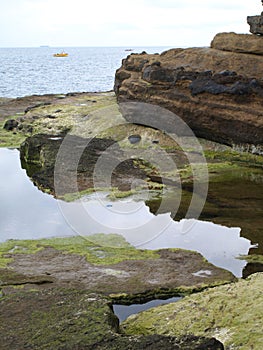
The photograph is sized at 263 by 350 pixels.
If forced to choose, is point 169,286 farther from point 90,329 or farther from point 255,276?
point 90,329

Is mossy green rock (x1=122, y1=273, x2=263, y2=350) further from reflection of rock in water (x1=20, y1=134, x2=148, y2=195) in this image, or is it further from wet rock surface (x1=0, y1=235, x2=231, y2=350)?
Result: reflection of rock in water (x1=20, y1=134, x2=148, y2=195)

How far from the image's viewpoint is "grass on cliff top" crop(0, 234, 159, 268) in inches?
533

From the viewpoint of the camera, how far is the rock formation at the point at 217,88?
74.5ft

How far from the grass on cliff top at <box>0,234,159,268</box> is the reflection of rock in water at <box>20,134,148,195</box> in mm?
4693

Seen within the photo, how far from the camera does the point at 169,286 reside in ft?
38.5

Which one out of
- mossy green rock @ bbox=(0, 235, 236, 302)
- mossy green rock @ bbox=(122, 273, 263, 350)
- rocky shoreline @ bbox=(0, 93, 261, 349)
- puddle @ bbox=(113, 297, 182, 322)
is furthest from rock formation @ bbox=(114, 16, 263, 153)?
mossy green rock @ bbox=(122, 273, 263, 350)

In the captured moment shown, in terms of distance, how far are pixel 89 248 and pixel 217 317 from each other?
541 centimetres

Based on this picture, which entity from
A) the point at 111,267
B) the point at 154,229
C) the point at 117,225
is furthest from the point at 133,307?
the point at 117,225

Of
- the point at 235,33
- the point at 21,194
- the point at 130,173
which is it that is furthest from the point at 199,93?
the point at 21,194

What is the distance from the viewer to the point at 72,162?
74.6 feet

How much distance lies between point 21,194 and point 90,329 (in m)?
11.6

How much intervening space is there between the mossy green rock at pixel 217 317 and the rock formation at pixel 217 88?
1295 centimetres

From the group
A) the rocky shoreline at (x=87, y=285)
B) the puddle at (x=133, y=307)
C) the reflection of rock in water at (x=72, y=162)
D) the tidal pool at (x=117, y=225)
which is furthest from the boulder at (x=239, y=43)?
the puddle at (x=133, y=307)

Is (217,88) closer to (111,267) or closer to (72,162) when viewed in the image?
(72,162)
